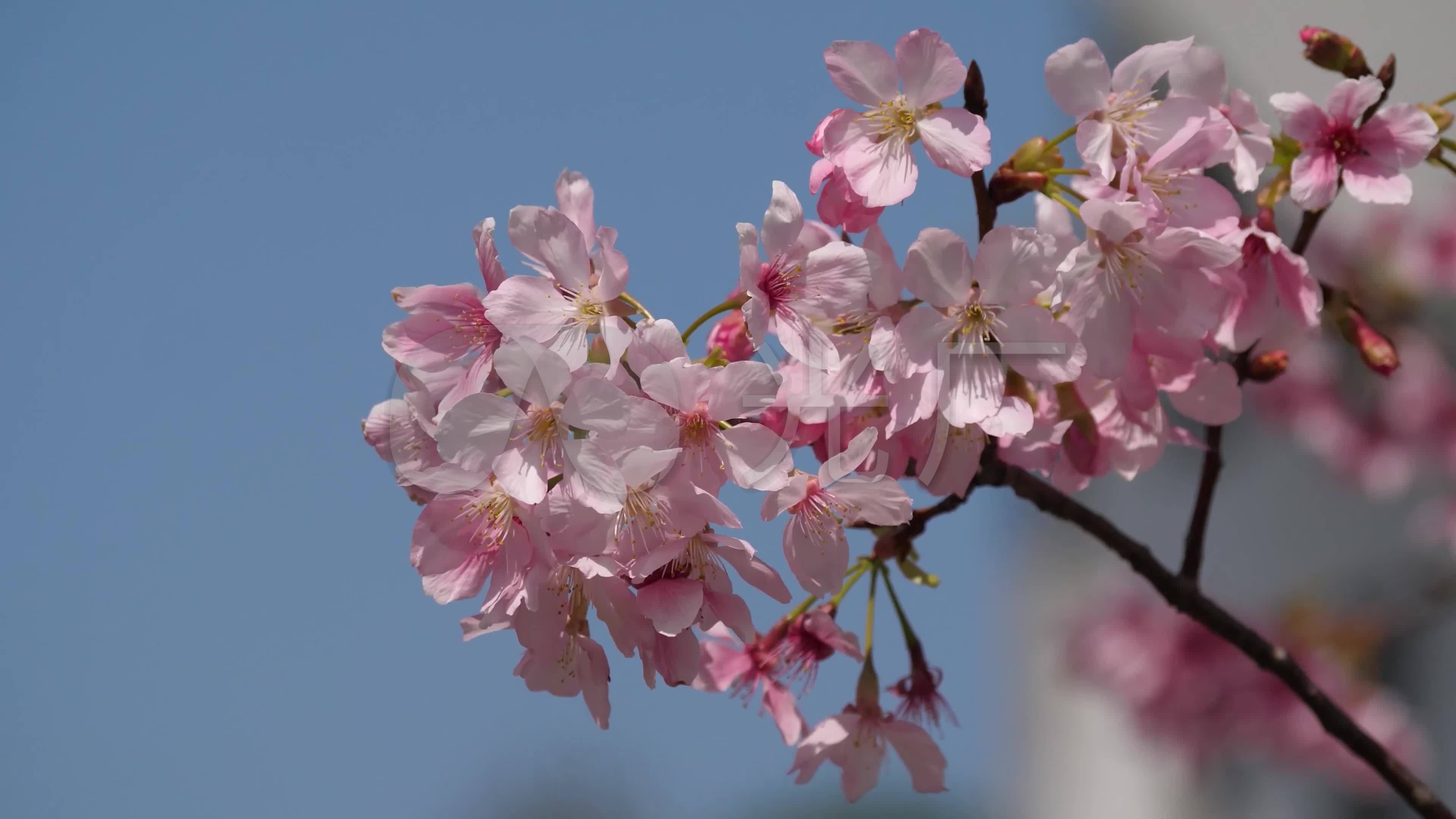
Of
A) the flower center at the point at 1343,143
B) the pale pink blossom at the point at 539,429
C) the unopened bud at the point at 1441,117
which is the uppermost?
the pale pink blossom at the point at 539,429

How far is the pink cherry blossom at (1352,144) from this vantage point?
2.66ft

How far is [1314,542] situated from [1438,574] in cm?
136

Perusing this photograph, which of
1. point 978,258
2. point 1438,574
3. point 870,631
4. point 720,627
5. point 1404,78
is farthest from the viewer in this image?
point 1404,78

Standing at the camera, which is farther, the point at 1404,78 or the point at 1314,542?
the point at 1314,542

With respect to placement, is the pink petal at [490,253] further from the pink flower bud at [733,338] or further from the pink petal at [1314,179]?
the pink petal at [1314,179]

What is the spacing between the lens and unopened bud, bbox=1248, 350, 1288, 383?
3.00 ft

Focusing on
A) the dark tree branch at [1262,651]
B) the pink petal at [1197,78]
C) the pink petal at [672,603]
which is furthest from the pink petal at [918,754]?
the pink petal at [1197,78]

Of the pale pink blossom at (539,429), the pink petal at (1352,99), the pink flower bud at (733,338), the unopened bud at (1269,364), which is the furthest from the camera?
the unopened bud at (1269,364)

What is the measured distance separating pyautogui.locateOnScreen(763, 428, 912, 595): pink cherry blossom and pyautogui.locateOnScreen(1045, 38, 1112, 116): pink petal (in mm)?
284

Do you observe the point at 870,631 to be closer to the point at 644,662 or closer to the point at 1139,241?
the point at 644,662

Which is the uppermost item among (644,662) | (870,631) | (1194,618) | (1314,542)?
(644,662)

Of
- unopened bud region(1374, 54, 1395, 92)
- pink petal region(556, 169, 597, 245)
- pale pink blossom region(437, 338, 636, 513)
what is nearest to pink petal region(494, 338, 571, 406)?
pale pink blossom region(437, 338, 636, 513)

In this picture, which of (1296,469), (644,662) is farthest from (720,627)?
(1296,469)

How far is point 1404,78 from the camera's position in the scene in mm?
3527
